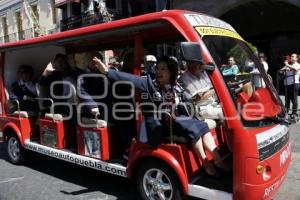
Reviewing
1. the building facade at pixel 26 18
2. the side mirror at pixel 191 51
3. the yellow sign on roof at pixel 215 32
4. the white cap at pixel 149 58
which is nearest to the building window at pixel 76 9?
the building facade at pixel 26 18

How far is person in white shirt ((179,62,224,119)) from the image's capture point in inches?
173

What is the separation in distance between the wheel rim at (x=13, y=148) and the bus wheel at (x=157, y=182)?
10.0 feet

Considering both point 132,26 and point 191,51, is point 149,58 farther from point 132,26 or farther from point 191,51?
point 191,51

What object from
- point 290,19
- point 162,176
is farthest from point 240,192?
point 290,19

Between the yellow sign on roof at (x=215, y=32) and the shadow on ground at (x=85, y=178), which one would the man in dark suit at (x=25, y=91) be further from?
the yellow sign on roof at (x=215, y=32)

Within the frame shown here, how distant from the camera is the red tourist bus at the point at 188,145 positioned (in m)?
3.70

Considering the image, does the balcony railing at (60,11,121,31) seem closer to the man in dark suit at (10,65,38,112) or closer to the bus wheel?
the man in dark suit at (10,65,38,112)

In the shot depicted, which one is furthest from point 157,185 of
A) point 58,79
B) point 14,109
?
point 14,109

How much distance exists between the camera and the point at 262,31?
1961 cm

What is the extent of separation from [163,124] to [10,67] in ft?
12.8

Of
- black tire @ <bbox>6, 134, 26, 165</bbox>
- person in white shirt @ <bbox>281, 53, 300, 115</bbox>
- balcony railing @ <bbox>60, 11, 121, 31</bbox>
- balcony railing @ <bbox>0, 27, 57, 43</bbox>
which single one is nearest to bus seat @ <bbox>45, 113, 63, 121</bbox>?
black tire @ <bbox>6, 134, 26, 165</bbox>

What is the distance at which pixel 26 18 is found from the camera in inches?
1137

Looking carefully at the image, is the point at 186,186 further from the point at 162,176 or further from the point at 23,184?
the point at 23,184

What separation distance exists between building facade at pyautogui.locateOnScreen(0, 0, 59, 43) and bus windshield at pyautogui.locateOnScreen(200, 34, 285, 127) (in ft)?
74.0
